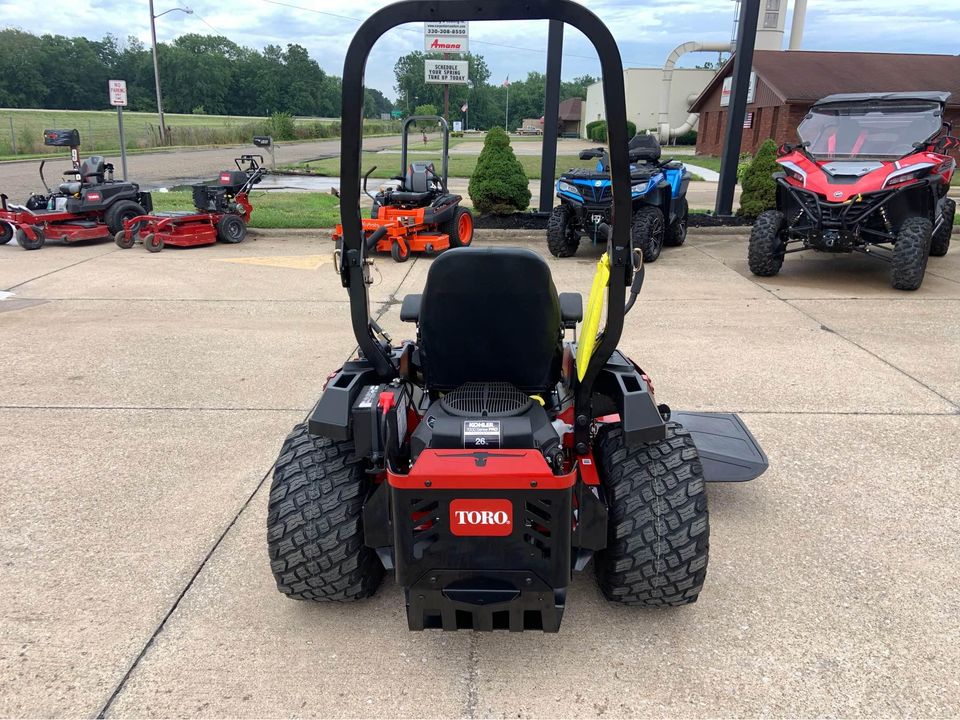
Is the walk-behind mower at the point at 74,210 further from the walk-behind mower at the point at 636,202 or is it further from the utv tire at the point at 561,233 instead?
the walk-behind mower at the point at 636,202

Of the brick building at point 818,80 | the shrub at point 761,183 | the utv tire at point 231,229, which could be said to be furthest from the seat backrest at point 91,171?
the brick building at point 818,80

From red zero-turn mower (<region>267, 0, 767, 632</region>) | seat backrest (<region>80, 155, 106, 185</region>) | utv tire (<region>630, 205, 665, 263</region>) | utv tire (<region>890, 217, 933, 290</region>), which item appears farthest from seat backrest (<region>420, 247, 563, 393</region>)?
seat backrest (<region>80, 155, 106, 185</region>)

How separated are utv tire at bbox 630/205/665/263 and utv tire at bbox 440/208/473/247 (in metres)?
2.24

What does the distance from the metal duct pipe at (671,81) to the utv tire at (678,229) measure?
105 feet

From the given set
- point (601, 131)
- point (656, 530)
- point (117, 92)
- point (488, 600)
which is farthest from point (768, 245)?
point (601, 131)

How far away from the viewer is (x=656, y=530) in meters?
2.39

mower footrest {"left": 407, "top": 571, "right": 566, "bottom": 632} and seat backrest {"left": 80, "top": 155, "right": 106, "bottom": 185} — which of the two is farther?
seat backrest {"left": 80, "top": 155, "right": 106, "bottom": 185}

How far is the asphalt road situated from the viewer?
2258 millimetres

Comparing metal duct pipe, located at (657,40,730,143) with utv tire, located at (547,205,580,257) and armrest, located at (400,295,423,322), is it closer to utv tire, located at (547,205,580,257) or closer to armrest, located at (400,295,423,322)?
utv tire, located at (547,205,580,257)

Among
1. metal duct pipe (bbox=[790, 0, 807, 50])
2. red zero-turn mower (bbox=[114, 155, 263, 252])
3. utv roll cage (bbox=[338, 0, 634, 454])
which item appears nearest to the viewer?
utv roll cage (bbox=[338, 0, 634, 454])

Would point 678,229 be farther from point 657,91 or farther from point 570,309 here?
point 657,91

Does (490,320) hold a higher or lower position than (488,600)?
higher

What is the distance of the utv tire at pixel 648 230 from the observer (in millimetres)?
8547

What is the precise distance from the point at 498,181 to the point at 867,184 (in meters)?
5.51
